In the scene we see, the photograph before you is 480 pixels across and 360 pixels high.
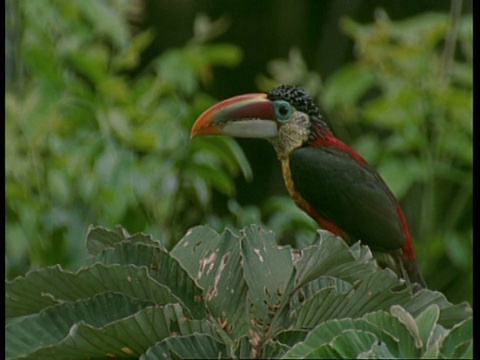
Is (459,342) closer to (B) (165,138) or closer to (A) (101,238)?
(A) (101,238)

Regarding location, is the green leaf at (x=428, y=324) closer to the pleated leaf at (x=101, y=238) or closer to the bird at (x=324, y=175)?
the pleated leaf at (x=101, y=238)

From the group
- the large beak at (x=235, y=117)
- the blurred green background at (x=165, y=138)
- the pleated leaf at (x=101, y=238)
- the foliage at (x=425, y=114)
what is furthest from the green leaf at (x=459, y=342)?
the foliage at (x=425, y=114)

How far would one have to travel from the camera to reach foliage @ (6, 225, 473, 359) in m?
0.94

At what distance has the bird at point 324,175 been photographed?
1.66 meters

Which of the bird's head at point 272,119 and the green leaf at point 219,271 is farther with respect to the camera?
the bird's head at point 272,119

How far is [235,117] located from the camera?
5.15 ft

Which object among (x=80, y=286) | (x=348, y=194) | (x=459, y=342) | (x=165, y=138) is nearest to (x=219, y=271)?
(x=80, y=286)

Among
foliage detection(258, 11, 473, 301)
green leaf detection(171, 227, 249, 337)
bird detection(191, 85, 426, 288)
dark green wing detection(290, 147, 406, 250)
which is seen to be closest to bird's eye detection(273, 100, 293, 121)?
bird detection(191, 85, 426, 288)

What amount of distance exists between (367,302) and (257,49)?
144 inches

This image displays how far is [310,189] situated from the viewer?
1.90 meters

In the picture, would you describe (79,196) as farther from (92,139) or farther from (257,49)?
(257,49)

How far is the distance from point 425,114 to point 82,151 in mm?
869

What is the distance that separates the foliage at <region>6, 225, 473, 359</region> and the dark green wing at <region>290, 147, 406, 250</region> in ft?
2.14

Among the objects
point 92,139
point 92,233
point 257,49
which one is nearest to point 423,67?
point 92,139
